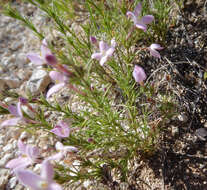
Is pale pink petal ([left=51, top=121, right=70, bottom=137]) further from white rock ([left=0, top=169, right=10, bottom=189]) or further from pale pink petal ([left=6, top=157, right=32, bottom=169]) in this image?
white rock ([left=0, top=169, right=10, bottom=189])

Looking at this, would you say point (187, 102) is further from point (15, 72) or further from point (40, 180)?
point (15, 72)

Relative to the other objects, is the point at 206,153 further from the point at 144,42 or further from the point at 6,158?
the point at 6,158

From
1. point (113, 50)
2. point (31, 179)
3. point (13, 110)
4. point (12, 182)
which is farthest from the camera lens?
point (12, 182)

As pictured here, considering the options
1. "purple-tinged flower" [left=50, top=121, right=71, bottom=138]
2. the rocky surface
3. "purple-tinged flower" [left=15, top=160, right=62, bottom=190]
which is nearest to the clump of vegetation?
"purple-tinged flower" [left=50, top=121, right=71, bottom=138]

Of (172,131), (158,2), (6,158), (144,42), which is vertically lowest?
(6,158)


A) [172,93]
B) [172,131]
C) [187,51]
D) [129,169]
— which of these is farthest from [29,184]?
[187,51]

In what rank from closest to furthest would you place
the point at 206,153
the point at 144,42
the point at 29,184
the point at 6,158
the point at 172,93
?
the point at 29,184 < the point at 206,153 < the point at 172,93 < the point at 6,158 < the point at 144,42

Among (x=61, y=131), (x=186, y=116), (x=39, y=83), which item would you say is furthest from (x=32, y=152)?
(x=39, y=83)

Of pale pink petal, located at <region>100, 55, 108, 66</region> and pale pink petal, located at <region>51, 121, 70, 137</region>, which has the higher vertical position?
pale pink petal, located at <region>100, 55, 108, 66</region>

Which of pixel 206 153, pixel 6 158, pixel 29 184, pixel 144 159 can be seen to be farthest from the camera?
pixel 6 158

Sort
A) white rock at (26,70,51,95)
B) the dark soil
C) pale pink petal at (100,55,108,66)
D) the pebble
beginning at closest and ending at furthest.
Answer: pale pink petal at (100,55,108,66) → the dark soil → the pebble → white rock at (26,70,51,95)

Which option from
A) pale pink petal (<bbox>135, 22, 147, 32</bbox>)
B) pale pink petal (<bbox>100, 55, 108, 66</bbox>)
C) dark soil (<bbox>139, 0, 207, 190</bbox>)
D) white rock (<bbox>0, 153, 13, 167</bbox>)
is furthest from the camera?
white rock (<bbox>0, 153, 13, 167</bbox>)
